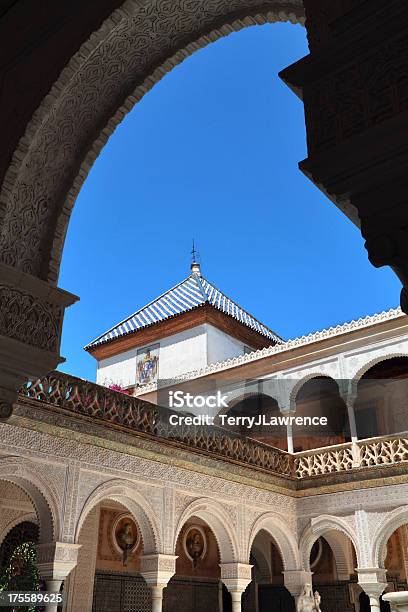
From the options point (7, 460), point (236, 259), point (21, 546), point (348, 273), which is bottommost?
point (21, 546)

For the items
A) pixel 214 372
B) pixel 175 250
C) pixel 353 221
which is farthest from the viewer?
pixel 175 250

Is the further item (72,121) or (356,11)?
(72,121)

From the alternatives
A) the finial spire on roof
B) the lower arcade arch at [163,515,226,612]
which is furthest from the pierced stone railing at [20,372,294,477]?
the finial spire on roof

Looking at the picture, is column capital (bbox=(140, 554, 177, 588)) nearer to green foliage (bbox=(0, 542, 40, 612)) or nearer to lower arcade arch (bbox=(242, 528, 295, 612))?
green foliage (bbox=(0, 542, 40, 612))

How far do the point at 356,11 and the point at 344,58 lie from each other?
16 cm

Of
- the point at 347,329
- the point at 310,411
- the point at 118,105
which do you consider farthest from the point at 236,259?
the point at 118,105

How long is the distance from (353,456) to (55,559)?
19.0 ft

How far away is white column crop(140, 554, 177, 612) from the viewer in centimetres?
849

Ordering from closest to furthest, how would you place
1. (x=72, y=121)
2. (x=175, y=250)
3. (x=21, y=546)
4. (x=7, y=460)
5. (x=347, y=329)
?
(x=72, y=121), (x=7, y=460), (x=21, y=546), (x=347, y=329), (x=175, y=250)

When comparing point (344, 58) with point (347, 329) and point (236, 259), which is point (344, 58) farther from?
point (236, 259)

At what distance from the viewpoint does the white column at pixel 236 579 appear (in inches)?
387

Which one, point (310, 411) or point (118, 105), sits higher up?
point (310, 411)

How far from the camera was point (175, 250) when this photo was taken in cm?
2138

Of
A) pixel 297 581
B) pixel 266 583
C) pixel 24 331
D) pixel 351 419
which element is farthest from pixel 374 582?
pixel 24 331
